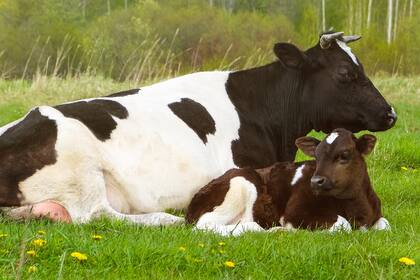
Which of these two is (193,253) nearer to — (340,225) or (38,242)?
(38,242)

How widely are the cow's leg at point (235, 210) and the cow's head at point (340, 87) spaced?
2.26 metres

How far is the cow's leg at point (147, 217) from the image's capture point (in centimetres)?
689

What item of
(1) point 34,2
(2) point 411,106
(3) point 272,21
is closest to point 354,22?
(3) point 272,21

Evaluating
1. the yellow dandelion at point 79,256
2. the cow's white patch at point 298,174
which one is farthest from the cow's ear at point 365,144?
the yellow dandelion at point 79,256

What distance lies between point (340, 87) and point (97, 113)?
2863 millimetres

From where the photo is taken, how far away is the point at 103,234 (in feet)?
20.0

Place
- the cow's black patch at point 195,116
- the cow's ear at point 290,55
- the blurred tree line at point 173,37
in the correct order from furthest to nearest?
the blurred tree line at point 173,37, the cow's ear at point 290,55, the cow's black patch at point 195,116

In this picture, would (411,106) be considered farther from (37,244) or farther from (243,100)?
(37,244)

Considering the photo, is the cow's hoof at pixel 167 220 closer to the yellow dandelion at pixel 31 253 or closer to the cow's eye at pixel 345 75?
the yellow dandelion at pixel 31 253

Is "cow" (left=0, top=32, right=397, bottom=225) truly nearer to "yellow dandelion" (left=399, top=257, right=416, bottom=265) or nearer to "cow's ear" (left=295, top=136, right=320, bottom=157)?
"cow's ear" (left=295, top=136, right=320, bottom=157)

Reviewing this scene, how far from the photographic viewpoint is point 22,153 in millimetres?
6816

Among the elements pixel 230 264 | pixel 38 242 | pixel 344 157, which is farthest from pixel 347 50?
pixel 38 242

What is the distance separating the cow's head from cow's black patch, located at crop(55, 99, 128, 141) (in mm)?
2141

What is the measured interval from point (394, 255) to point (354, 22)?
2585 inches
